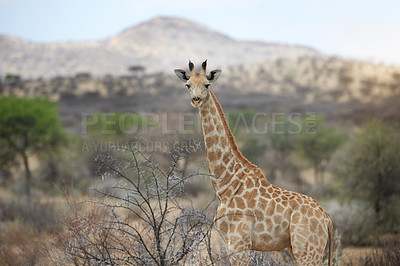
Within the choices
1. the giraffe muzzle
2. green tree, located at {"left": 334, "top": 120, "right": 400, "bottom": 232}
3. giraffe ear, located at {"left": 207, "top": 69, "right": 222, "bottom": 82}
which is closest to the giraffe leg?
the giraffe muzzle

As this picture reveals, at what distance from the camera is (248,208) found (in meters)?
4.49

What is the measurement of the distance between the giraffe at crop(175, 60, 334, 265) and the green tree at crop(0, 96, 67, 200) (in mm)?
17199

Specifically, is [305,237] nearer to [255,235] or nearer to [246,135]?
[255,235]

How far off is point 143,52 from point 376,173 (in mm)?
119183

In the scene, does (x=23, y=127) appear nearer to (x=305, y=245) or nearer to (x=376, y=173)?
(x=376, y=173)

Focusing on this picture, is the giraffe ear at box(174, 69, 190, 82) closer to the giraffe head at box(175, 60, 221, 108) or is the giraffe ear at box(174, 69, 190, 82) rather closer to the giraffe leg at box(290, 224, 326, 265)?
the giraffe head at box(175, 60, 221, 108)

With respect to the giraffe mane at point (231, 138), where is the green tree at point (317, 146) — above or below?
below

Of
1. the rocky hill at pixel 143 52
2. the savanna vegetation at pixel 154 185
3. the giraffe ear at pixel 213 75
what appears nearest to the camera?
the savanna vegetation at pixel 154 185

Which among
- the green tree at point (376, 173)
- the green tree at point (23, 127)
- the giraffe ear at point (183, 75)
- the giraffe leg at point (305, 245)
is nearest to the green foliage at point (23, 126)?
the green tree at point (23, 127)

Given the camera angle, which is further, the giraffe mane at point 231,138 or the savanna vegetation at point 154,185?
the giraffe mane at point 231,138

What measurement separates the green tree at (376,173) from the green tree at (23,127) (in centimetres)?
1502

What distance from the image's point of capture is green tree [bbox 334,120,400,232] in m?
13.6

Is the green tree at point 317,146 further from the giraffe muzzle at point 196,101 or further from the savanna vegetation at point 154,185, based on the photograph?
the giraffe muzzle at point 196,101

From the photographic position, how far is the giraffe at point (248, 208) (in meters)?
4.33
